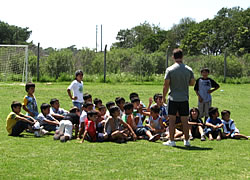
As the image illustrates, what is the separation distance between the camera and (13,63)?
2416 cm

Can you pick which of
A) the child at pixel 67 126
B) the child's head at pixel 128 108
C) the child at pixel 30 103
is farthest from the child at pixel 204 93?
the child at pixel 30 103

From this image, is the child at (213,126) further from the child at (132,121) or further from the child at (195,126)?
the child at (132,121)

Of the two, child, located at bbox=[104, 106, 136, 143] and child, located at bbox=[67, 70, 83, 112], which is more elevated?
child, located at bbox=[67, 70, 83, 112]

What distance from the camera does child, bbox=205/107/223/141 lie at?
850cm

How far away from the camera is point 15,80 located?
76.3 ft

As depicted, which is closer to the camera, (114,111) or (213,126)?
(114,111)

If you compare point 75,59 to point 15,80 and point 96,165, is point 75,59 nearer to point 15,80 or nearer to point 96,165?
point 15,80

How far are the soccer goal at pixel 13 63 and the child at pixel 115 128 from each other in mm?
15820

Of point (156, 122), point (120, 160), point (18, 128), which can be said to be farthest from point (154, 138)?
point (18, 128)

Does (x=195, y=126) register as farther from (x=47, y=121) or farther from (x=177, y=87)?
(x=47, y=121)

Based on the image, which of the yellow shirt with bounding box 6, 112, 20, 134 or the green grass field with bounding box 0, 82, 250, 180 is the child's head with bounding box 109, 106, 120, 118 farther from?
the yellow shirt with bounding box 6, 112, 20, 134

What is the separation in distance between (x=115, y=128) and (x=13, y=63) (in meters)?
17.7

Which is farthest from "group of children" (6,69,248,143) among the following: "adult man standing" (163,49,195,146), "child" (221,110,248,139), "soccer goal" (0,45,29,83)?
"soccer goal" (0,45,29,83)

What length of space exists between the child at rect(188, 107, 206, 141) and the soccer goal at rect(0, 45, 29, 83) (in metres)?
16.0
